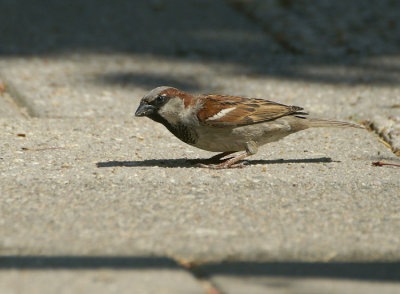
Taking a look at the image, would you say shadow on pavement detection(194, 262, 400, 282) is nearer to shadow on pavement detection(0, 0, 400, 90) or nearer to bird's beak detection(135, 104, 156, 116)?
bird's beak detection(135, 104, 156, 116)

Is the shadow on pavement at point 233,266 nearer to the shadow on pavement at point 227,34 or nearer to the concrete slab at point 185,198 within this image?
the concrete slab at point 185,198

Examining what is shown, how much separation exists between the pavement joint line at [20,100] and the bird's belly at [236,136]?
1.83 m

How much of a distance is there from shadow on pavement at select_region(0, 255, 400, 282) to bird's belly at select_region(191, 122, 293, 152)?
1.76m

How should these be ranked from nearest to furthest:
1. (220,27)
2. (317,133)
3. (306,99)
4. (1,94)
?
1. (317,133)
2. (1,94)
3. (306,99)
4. (220,27)

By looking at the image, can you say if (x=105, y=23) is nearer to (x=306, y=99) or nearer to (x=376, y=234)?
(x=306, y=99)

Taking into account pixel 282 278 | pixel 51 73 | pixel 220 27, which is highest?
pixel 220 27

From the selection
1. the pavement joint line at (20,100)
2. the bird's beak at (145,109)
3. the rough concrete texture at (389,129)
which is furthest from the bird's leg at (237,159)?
the pavement joint line at (20,100)

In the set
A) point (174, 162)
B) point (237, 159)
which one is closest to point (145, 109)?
point (174, 162)

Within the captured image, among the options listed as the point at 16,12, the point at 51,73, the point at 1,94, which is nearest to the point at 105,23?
the point at 16,12

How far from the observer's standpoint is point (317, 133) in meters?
5.34

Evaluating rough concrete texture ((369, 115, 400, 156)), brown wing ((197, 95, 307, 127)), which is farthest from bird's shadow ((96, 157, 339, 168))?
rough concrete texture ((369, 115, 400, 156))

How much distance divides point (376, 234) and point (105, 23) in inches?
255

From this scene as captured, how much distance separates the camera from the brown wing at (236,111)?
4.24 metres

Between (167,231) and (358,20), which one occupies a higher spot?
(358,20)
